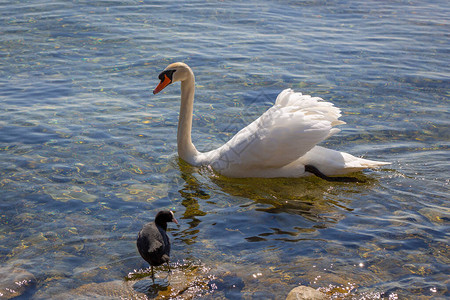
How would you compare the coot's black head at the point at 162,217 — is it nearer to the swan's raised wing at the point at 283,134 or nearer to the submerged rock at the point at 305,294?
the submerged rock at the point at 305,294

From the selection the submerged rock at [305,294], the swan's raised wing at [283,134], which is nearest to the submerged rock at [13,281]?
the submerged rock at [305,294]

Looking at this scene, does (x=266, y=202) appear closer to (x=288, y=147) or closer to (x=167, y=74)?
(x=288, y=147)

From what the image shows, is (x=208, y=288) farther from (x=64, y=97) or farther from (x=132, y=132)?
(x=64, y=97)

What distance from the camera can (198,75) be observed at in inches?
450

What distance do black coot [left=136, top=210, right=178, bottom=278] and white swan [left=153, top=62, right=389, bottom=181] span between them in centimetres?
201

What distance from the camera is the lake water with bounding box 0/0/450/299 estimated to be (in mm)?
5551

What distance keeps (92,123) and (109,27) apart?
538cm

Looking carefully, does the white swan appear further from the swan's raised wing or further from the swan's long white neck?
the swan's long white neck

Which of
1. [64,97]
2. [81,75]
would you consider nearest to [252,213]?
[64,97]

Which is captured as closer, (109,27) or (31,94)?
(31,94)

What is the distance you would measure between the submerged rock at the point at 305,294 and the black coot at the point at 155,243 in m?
1.22

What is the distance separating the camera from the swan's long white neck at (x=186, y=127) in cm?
823

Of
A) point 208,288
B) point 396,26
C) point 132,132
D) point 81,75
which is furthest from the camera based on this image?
point 396,26

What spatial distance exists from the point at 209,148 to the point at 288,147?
2.00 metres
